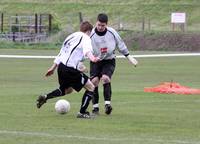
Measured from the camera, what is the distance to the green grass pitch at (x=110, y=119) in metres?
12.5

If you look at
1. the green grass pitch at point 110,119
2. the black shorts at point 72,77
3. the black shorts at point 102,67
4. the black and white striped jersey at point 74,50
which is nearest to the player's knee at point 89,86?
the black shorts at point 72,77

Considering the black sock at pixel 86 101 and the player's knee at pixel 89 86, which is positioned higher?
the player's knee at pixel 89 86

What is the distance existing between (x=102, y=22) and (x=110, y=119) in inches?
80.5

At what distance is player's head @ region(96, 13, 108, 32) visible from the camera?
15688 millimetres

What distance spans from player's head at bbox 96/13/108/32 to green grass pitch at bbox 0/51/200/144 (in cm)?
186

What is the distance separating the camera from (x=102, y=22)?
52.0 ft

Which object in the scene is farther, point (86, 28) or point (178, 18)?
point (178, 18)

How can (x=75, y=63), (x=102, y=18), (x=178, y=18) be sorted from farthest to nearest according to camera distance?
(x=178, y=18), (x=102, y=18), (x=75, y=63)

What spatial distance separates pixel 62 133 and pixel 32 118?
93.9 inches

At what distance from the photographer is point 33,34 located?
68.0 m

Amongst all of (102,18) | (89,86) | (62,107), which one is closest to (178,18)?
(102,18)

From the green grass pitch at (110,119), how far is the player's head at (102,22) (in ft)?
6.10

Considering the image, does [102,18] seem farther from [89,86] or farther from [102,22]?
[89,86]

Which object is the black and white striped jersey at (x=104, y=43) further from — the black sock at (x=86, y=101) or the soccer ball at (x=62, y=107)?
the soccer ball at (x=62, y=107)
